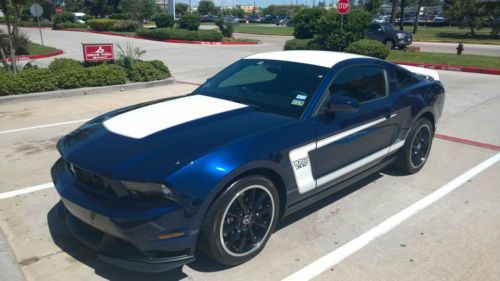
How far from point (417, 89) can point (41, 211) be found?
441 centimetres

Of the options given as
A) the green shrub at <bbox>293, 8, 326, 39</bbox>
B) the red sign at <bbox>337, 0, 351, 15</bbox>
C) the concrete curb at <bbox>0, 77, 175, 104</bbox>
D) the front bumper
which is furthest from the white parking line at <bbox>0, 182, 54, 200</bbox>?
the green shrub at <bbox>293, 8, 326, 39</bbox>

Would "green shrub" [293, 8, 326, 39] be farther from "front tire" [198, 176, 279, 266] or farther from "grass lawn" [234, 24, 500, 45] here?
"front tire" [198, 176, 279, 266]

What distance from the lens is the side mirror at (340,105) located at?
384 cm

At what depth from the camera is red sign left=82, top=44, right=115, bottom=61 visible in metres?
11.9

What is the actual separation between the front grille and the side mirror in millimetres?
2012

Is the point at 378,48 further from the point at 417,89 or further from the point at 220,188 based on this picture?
→ the point at 220,188

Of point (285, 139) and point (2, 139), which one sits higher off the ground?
point (285, 139)

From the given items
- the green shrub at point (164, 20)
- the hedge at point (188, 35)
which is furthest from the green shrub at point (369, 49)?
the green shrub at point (164, 20)

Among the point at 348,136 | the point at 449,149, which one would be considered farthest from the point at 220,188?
the point at 449,149

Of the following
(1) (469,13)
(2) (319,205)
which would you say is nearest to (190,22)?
(1) (469,13)

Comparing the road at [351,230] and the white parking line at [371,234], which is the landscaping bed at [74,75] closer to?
the road at [351,230]

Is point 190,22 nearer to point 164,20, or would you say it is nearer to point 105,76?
point 164,20

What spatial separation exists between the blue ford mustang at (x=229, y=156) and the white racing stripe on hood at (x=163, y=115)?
11 mm

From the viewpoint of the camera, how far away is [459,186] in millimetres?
5164
